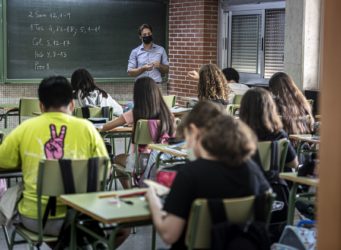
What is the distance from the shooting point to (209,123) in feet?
10.2

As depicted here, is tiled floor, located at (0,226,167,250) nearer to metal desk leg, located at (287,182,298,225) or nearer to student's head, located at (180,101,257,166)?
metal desk leg, located at (287,182,298,225)

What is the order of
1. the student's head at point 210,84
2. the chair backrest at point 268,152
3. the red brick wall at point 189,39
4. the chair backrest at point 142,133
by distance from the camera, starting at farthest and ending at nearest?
the red brick wall at point 189,39, the student's head at point 210,84, the chair backrest at point 142,133, the chair backrest at point 268,152

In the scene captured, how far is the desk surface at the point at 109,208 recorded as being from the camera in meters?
3.15

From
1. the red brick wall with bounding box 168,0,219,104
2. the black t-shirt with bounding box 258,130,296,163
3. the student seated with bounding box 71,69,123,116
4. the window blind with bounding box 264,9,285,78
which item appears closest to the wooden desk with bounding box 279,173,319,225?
the black t-shirt with bounding box 258,130,296,163

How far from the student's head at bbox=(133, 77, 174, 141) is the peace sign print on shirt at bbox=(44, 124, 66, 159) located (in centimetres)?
177

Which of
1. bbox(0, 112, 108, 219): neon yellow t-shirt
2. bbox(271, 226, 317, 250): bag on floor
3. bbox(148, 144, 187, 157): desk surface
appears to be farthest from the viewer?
bbox(148, 144, 187, 157): desk surface

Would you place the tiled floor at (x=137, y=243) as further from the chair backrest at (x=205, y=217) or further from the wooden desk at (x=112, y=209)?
the chair backrest at (x=205, y=217)

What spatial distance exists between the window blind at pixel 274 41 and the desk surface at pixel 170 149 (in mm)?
4915

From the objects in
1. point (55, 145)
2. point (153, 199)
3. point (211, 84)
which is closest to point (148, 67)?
point (211, 84)

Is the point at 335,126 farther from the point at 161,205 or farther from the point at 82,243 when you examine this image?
the point at 82,243

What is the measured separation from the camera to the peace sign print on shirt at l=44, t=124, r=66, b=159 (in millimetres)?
3905

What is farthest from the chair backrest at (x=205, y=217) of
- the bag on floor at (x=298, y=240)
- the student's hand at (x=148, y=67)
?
the student's hand at (x=148, y=67)

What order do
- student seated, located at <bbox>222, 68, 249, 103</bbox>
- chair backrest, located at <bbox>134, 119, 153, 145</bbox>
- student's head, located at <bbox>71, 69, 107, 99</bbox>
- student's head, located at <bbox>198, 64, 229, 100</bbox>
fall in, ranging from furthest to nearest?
student seated, located at <bbox>222, 68, 249, 103</bbox>
student's head, located at <bbox>71, 69, 107, 99</bbox>
student's head, located at <bbox>198, 64, 229, 100</bbox>
chair backrest, located at <bbox>134, 119, 153, 145</bbox>

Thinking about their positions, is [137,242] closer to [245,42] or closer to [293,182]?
[293,182]
